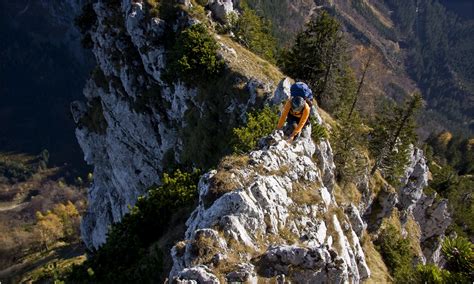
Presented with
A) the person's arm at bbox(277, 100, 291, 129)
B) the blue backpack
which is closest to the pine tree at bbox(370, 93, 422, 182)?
the person's arm at bbox(277, 100, 291, 129)

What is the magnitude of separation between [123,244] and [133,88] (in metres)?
36.0

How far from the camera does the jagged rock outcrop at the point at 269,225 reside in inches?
750

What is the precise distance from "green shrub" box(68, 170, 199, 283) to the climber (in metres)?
9.93

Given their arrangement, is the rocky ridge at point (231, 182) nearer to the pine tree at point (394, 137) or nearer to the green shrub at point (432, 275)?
the pine tree at point (394, 137)

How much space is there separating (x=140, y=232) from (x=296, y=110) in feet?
54.1

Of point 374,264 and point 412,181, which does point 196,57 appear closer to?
point 374,264

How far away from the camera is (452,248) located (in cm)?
1410

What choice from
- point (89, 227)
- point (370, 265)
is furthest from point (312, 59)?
point (89, 227)

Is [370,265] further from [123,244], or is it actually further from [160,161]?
[160,161]

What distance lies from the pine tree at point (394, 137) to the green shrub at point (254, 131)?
25374mm

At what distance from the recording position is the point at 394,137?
2217 inches

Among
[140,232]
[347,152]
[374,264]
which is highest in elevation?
[347,152]

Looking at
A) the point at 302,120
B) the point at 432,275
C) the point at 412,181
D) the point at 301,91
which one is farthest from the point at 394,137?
the point at 432,275

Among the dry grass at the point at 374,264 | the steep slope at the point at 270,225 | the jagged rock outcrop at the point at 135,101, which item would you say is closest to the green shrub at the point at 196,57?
the jagged rock outcrop at the point at 135,101
